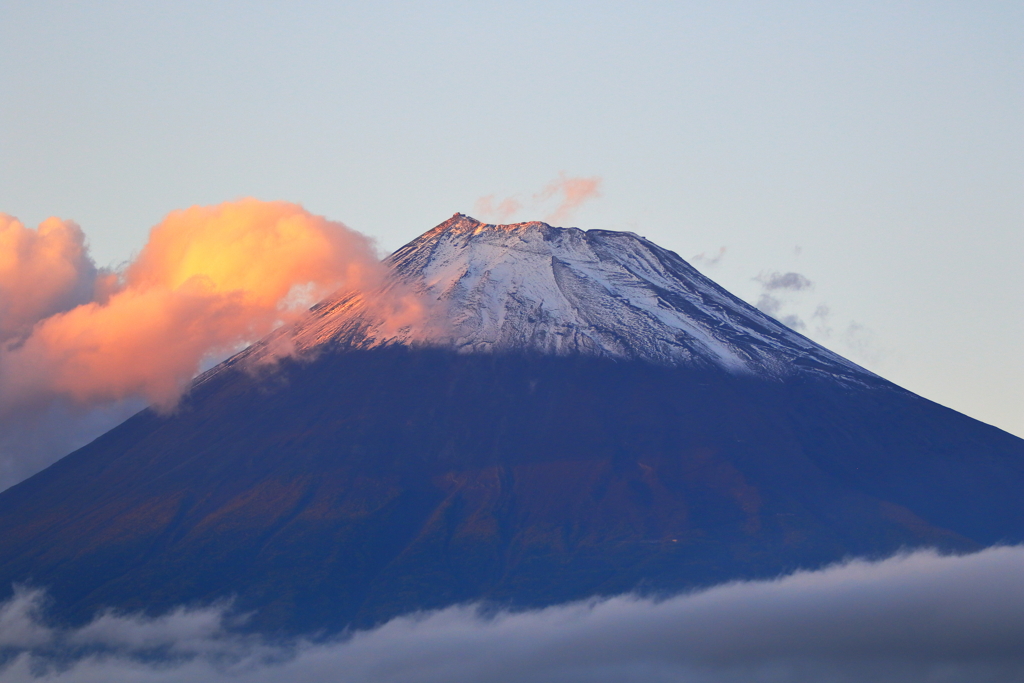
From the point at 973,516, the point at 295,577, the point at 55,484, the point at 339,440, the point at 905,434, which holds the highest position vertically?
the point at 55,484

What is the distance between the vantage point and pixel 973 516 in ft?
575

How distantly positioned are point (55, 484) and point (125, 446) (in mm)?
10353

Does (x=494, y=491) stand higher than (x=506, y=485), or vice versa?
(x=506, y=485)

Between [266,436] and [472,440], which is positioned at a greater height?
[266,436]

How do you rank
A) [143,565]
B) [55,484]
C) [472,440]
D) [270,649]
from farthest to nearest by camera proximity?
[55,484], [472,440], [143,565], [270,649]

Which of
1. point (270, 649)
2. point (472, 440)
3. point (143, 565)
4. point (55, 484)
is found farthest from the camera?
point (55, 484)

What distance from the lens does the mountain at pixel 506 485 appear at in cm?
16388

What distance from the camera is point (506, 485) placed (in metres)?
174

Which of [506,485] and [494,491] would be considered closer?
[494,491]

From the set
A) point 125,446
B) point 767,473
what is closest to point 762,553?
point 767,473

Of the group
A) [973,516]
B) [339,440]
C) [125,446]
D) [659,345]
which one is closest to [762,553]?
[973,516]

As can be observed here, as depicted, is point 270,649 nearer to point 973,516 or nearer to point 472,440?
point 472,440

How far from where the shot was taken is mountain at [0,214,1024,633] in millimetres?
163875

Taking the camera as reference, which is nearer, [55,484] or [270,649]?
[270,649]
